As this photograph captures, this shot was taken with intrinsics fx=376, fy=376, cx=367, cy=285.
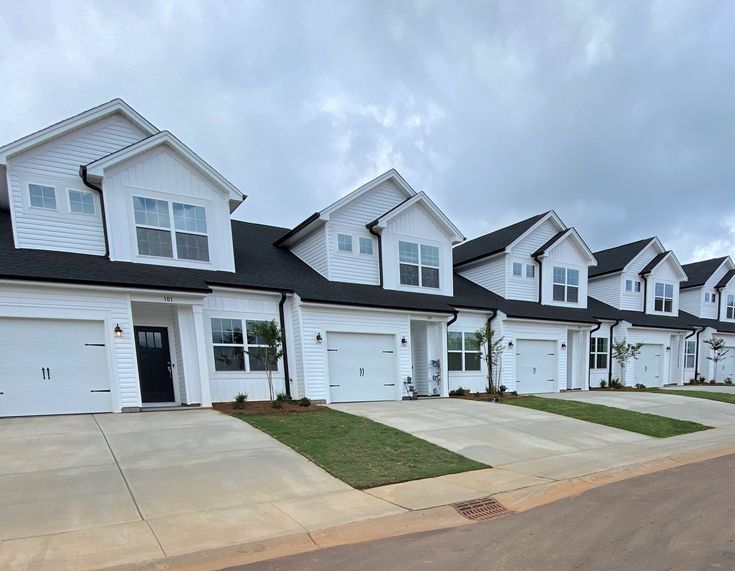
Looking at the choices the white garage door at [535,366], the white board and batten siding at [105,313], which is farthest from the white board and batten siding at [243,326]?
the white garage door at [535,366]

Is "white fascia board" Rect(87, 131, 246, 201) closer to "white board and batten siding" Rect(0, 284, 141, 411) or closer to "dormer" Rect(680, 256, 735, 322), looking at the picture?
"white board and batten siding" Rect(0, 284, 141, 411)

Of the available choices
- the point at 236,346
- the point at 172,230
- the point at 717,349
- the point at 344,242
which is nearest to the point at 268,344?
the point at 236,346

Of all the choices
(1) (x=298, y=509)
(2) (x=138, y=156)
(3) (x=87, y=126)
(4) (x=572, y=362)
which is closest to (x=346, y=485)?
(1) (x=298, y=509)

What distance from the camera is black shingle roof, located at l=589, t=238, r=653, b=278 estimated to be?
22447mm

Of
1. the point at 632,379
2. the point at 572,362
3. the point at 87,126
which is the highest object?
the point at 87,126

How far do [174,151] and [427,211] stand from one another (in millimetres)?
9335

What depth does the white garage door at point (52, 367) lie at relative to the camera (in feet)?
27.4

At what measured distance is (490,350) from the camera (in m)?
15.7

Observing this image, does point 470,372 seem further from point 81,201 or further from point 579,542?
point 81,201

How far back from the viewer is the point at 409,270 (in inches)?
597

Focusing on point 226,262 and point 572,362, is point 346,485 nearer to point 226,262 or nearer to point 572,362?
point 226,262

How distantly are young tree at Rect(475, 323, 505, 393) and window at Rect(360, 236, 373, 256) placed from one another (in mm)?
5578

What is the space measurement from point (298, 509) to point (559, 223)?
19.3 meters

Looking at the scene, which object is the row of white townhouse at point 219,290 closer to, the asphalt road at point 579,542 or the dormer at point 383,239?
the dormer at point 383,239
